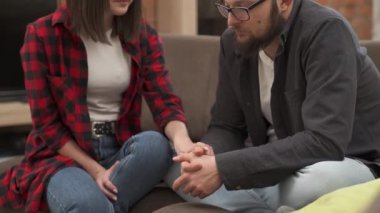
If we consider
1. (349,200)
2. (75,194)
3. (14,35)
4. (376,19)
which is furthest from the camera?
(376,19)

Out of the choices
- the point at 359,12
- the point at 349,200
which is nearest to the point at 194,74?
the point at 349,200

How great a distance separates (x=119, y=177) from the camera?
1.62 m

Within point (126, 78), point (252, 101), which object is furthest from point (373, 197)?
point (126, 78)

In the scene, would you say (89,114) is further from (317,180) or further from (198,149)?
(317,180)

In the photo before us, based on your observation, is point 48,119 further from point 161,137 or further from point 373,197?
point 373,197

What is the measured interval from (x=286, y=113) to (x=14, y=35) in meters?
1.62

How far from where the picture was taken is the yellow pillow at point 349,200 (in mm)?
1053

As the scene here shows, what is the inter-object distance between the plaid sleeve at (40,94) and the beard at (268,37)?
1.77 feet

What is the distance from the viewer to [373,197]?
40.8 inches

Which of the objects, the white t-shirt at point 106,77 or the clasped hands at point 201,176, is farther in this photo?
the white t-shirt at point 106,77

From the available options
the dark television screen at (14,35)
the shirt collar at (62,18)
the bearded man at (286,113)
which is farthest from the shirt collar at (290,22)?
the dark television screen at (14,35)

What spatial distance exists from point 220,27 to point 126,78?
1526 millimetres

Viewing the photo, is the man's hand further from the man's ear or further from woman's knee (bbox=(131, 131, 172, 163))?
the man's ear

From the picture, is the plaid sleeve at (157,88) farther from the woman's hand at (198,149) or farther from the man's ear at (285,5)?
the man's ear at (285,5)
